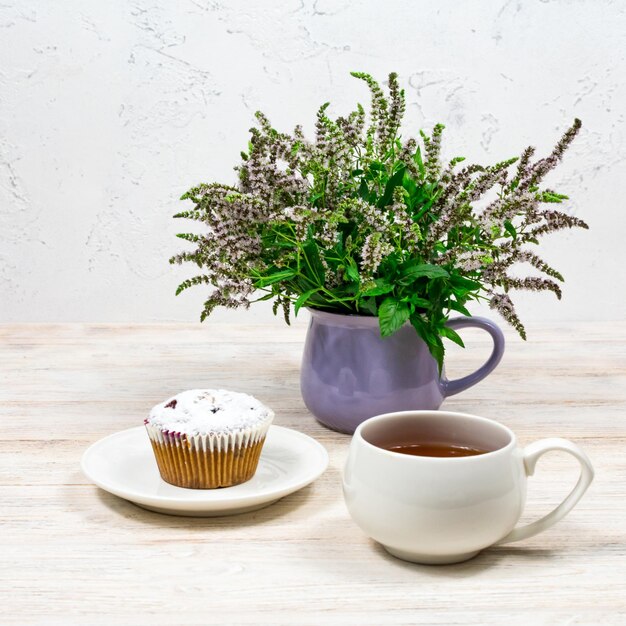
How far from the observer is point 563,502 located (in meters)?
0.77

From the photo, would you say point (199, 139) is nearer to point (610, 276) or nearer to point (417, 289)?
point (610, 276)

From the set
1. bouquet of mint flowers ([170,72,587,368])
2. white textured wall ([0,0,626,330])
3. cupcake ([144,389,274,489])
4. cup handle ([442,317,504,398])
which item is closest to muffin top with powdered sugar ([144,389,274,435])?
cupcake ([144,389,274,489])

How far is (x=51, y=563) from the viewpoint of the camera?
0.75 m

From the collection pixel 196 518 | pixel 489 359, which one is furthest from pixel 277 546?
pixel 489 359

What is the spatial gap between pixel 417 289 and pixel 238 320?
5.55 feet

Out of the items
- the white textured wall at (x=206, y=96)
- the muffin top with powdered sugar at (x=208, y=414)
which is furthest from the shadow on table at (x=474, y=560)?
the white textured wall at (x=206, y=96)

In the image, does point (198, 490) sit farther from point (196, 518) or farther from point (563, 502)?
point (563, 502)

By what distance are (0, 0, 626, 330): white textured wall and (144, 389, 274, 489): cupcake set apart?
168 centimetres

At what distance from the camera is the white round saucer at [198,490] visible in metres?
0.84

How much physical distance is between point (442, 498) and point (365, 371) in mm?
387

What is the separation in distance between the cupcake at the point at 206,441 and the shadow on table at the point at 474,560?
19 cm

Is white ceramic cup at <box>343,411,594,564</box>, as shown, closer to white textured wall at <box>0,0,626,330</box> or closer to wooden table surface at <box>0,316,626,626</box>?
wooden table surface at <box>0,316,626,626</box>

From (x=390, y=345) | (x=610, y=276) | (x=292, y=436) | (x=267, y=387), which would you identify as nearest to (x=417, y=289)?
(x=390, y=345)

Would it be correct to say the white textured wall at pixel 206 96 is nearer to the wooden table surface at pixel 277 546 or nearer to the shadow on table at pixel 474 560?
the wooden table surface at pixel 277 546
